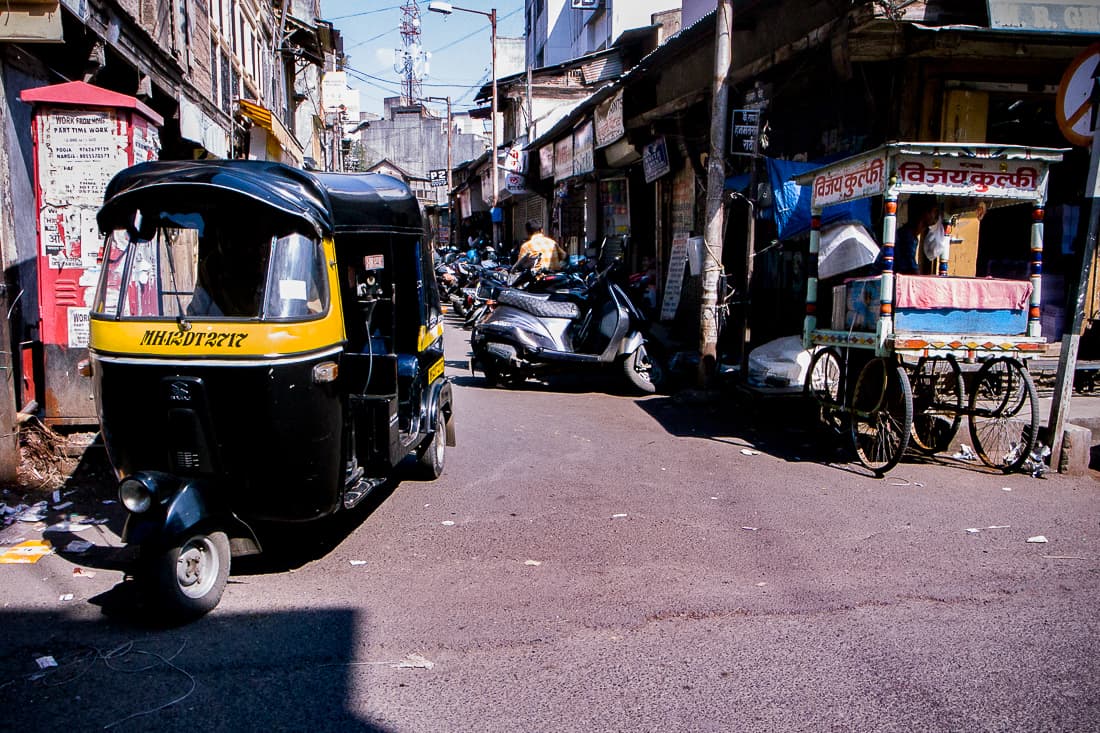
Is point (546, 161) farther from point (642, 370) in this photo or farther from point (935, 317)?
point (935, 317)

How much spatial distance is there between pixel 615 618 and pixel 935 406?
4.42m

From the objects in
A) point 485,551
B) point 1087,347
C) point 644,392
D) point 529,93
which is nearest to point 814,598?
point 485,551

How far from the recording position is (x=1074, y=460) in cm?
680

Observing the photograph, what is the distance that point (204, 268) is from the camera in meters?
4.33

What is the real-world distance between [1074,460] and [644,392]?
15.9 feet

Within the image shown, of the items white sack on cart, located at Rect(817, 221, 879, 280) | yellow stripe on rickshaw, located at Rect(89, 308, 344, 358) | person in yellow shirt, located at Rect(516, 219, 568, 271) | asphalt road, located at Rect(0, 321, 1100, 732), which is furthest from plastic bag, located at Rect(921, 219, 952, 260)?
person in yellow shirt, located at Rect(516, 219, 568, 271)

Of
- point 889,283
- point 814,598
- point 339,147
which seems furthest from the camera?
point 339,147

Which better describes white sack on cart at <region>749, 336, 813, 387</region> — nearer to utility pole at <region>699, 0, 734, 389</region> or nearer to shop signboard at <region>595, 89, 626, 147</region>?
utility pole at <region>699, 0, 734, 389</region>

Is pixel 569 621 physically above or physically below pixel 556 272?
below

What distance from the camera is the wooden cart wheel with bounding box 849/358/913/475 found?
6535 millimetres

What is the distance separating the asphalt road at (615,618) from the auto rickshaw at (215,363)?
44 cm

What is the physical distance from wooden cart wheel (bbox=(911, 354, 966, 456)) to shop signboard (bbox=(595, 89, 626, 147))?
28.7 feet

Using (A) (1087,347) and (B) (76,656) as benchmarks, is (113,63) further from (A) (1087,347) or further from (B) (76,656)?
(A) (1087,347)

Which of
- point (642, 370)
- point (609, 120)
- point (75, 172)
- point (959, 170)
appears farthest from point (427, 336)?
point (609, 120)
